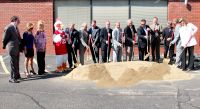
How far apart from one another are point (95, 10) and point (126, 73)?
7923 millimetres

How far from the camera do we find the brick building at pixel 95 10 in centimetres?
2088

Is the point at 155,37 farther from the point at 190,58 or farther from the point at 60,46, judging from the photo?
the point at 60,46

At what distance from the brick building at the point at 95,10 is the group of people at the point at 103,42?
2.92 m

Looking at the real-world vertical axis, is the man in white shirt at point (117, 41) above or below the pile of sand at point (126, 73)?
above

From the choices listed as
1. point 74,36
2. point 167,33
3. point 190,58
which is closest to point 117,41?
point 74,36

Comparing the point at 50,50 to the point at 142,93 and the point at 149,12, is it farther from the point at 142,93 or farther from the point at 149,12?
the point at 142,93

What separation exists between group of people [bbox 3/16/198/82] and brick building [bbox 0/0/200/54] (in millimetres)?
2921

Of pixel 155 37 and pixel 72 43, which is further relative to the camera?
pixel 155 37

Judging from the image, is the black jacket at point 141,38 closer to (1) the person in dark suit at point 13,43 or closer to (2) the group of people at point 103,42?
(2) the group of people at point 103,42

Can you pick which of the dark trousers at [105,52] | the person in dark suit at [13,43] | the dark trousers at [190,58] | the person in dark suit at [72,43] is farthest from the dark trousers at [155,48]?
the person in dark suit at [13,43]

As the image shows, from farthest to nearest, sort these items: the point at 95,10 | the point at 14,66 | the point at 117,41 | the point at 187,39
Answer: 1. the point at 95,10
2. the point at 117,41
3. the point at 187,39
4. the point at 14,66

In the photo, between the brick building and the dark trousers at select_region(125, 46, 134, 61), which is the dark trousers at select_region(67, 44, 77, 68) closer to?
the dark trousers at select_region(125, 46, 134, 61)

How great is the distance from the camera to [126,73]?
1396 centimetres

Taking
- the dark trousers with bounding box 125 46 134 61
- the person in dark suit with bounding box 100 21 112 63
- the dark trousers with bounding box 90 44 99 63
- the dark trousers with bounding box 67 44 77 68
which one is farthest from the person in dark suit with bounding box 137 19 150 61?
the dark trousers with bounding box 67 44 77 68
